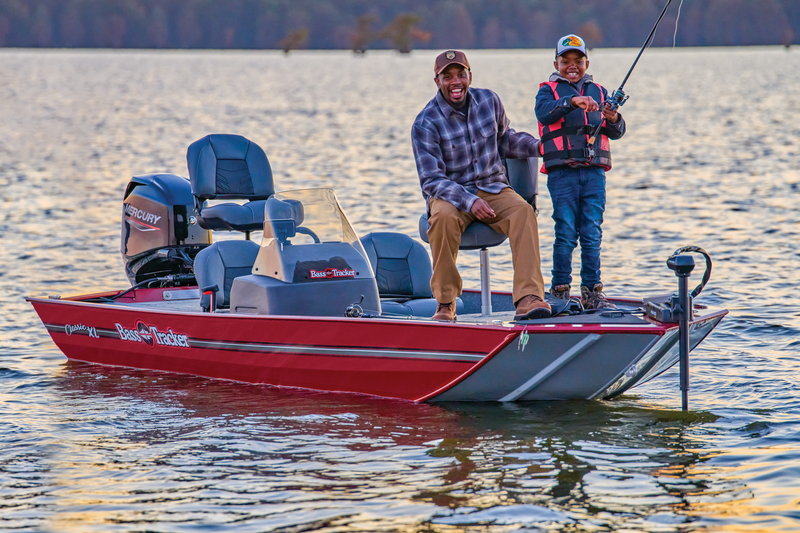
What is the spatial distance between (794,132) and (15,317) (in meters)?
23.4

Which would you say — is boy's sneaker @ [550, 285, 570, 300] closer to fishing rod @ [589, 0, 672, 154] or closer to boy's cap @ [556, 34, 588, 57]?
fishing rod @ [589, 0, 672, 154]

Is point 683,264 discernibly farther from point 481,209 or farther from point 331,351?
point 331,351

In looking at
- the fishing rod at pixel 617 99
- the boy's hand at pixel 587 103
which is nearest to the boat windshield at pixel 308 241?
the fishing rod at pixel 617 99

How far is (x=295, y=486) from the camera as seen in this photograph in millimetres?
5520

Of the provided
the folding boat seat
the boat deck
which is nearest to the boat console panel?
the boat deck

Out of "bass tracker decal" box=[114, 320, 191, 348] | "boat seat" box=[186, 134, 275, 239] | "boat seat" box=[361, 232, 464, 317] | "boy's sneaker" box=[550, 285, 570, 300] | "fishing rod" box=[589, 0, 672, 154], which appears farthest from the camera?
"boat seat" box=[186, 134, 275, 239]

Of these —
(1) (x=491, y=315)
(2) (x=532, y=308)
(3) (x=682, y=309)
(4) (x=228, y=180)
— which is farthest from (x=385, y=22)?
(3) (x=682, y=309)

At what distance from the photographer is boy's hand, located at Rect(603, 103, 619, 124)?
21.3 feet

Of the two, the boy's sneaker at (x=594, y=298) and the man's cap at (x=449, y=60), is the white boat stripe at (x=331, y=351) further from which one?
the man's cap at (x=449, y=60)

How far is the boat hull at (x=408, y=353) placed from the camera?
6.21m

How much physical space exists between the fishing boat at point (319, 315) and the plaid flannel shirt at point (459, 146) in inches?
12.4

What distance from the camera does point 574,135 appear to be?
21.7 feet

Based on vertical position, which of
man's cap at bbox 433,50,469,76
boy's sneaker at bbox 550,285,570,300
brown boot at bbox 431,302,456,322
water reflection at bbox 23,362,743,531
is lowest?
water reflection at bbox 23,362,743,531

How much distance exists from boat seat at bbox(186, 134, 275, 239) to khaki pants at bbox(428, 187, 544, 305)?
244cm
